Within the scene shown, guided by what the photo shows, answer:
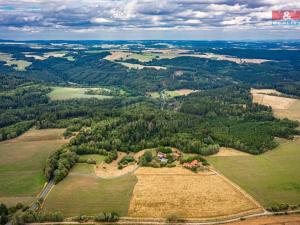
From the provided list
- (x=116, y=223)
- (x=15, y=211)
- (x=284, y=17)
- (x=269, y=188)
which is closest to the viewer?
(x=116, y=223)

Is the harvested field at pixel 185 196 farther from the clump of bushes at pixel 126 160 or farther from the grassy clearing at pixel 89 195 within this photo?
the clump of bushes at pixel 126 160

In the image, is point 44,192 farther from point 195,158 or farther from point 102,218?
point 195,158

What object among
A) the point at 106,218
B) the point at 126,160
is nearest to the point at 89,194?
the point at 106,218

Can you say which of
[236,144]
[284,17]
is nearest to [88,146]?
[236,144]

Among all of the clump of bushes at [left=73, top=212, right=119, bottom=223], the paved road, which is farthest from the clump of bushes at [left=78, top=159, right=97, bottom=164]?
the clump of bushes at [left=73, top=212, right=119, bottom=223]

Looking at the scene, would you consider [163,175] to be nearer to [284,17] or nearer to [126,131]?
[126,131]

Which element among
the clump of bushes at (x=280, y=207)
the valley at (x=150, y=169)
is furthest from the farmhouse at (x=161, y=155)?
the clump of bushes at (x=280, y=207)

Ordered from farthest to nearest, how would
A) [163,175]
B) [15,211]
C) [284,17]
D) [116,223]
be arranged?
[284,17]
[163,175]
[15,211]
[116,223]
